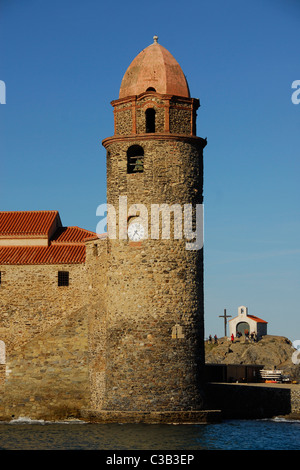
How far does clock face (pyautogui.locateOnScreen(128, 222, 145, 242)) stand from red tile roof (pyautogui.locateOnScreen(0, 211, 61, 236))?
6.13 meters

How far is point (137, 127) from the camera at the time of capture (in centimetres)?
3984

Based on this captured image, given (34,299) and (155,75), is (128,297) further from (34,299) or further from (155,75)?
(155,75)

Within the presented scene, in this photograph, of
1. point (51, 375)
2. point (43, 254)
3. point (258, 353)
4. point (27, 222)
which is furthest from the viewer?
point (258, 353)

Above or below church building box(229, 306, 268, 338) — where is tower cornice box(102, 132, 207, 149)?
above

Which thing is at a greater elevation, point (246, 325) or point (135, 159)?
point (135, 159)

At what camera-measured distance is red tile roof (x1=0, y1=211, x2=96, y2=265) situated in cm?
4266

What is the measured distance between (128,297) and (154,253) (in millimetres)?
2154

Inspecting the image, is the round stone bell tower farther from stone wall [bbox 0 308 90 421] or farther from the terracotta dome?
stone wall [bbox 0 308 90 421]

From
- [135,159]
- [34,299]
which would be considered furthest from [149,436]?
[135,159]

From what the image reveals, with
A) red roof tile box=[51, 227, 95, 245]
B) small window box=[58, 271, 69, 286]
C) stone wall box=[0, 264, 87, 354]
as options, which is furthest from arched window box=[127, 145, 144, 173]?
small window box=[58, 271, 69, 286]

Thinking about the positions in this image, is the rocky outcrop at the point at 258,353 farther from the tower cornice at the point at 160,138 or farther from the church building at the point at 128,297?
the tower cornice at the point at 160,138

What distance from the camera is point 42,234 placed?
44031 mm

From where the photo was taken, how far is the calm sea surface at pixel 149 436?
33281 mm
